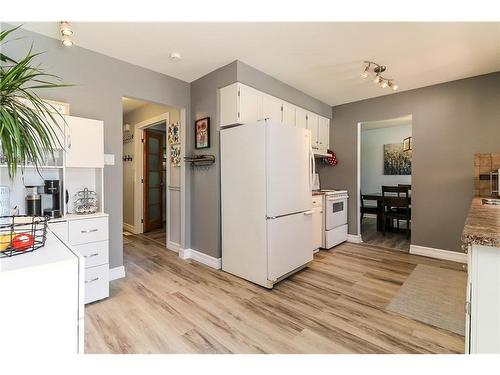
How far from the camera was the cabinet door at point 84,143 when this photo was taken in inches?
84.3

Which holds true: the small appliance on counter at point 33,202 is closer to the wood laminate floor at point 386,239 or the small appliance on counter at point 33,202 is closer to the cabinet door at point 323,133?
the cabinet door at point 323,133

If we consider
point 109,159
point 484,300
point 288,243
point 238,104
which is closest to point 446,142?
point 288,243

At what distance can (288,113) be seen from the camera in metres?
3.43

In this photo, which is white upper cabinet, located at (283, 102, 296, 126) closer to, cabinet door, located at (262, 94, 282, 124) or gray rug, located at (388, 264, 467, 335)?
cabinet door, located at (262, 94, 282, 124)

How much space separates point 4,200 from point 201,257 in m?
1.97

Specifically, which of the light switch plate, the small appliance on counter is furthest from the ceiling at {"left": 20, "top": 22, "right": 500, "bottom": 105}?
the small appliance on counter

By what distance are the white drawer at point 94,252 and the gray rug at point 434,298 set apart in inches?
101

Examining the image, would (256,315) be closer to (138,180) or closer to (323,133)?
(323,133)

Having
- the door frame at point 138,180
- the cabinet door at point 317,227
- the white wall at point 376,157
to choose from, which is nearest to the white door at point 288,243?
the cabinet door at point 317,227

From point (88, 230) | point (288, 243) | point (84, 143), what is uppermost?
point (84, 143)

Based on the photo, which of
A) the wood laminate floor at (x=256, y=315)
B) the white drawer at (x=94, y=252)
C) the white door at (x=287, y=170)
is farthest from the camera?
the white door at (x=287, y=170)

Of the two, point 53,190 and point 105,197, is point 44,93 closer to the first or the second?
point 53,190

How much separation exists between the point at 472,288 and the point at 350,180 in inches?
131

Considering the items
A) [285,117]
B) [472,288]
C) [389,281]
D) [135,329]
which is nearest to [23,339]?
[135,329]
